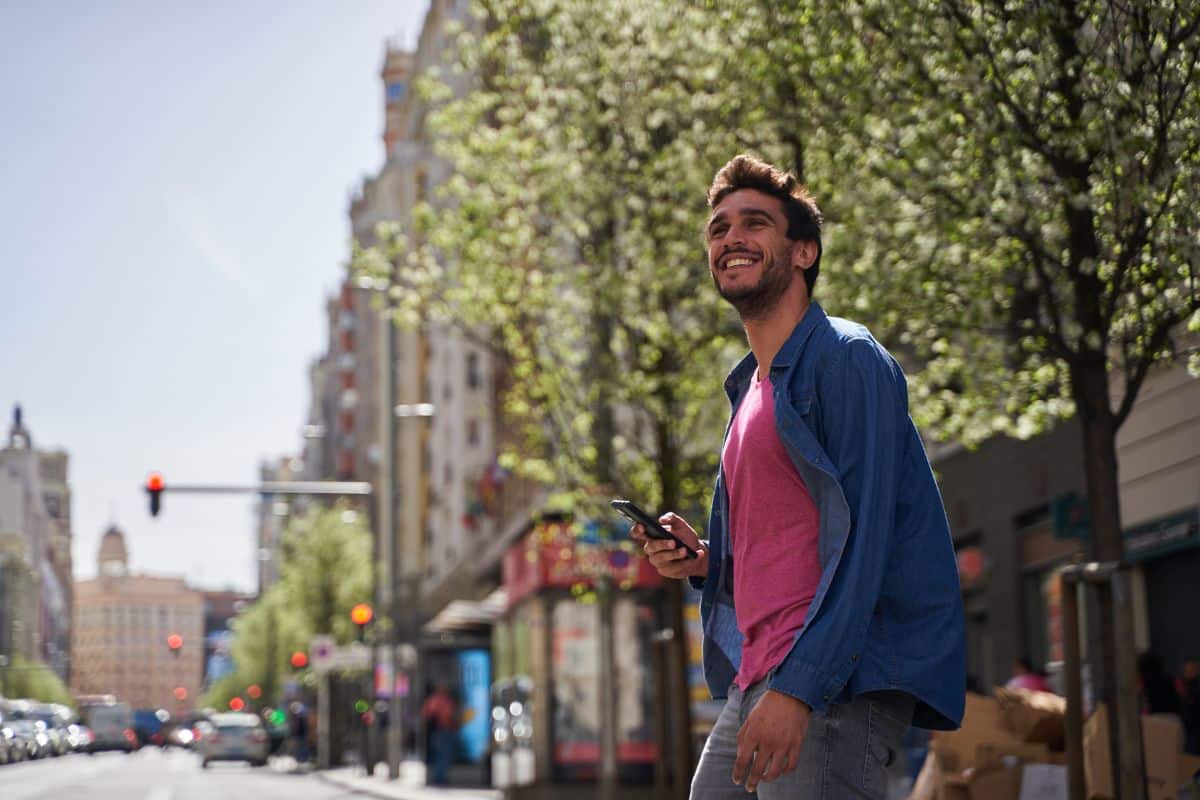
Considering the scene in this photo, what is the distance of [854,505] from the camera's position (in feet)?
12.4

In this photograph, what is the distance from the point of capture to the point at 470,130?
21281 millimetres

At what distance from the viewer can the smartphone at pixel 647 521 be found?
407cm

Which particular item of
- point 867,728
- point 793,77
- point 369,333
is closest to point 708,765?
point 867,728

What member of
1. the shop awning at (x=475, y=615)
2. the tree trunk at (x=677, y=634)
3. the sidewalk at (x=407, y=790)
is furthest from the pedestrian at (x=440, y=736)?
the tree trunk at (x=677, y=634)

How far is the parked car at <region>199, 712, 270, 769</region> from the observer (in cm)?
5159

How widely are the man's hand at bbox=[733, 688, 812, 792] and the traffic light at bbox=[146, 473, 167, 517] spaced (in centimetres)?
2884

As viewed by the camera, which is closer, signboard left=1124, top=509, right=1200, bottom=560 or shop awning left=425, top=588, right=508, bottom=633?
signboard left=1124, top=509, right=1200, bottom=560

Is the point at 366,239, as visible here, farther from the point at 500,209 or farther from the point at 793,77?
the point at 793,77

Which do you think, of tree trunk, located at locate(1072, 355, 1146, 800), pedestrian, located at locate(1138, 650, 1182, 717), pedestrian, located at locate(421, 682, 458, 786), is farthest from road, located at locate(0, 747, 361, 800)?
tree trunk, located at locate(1072, 355, 1146, 800)

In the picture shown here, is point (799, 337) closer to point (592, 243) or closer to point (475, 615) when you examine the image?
point (592, 243)

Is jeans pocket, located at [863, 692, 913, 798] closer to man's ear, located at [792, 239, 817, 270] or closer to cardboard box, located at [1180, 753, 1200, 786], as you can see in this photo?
man's ear, located at [792, 239, 817, 270]

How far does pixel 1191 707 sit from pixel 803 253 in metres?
12.1

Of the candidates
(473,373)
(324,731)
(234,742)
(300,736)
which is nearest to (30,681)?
(473,373)

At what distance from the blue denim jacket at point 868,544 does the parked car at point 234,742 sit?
159 ft
